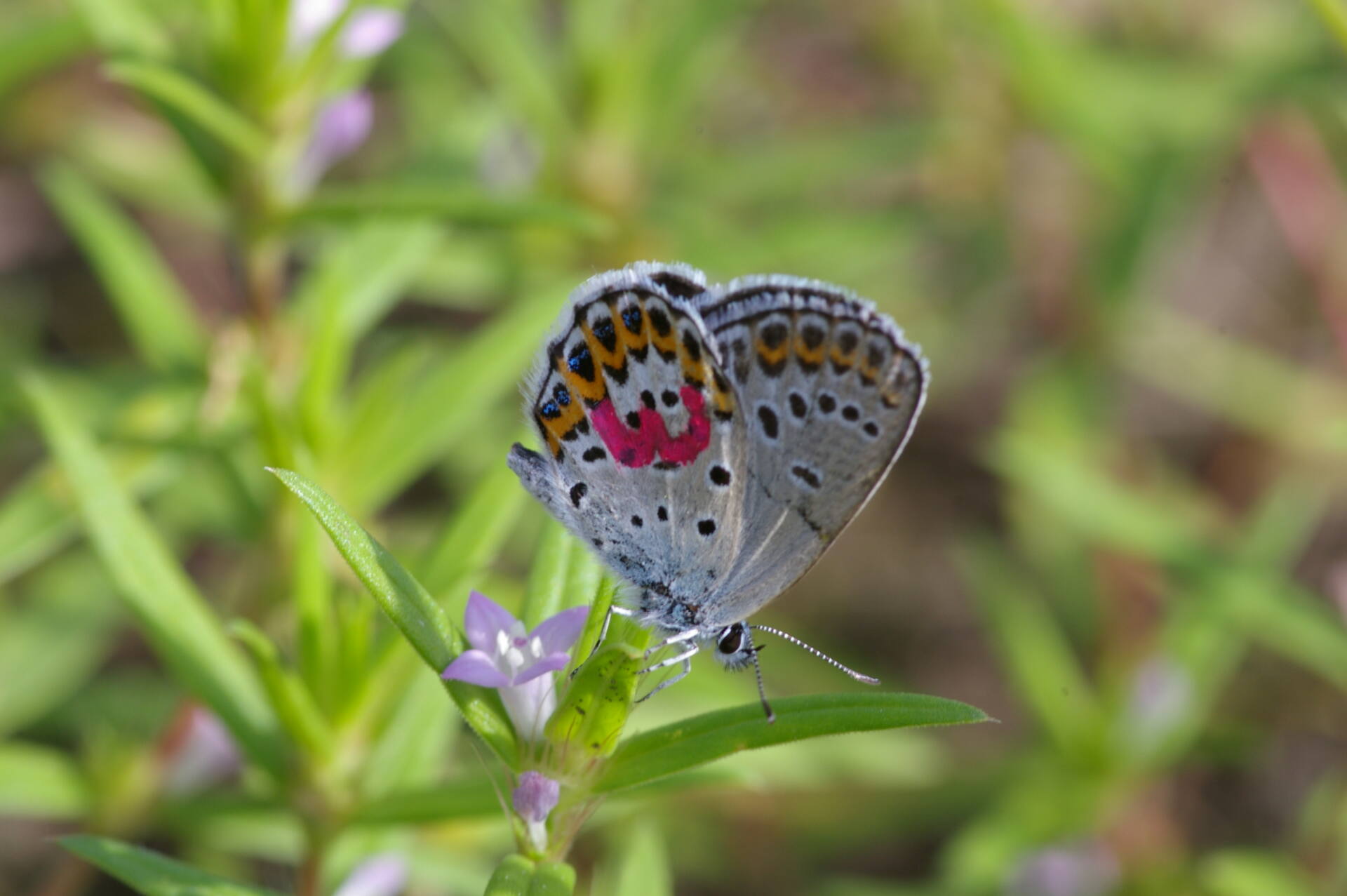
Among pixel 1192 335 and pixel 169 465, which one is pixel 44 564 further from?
pixel 1192 335

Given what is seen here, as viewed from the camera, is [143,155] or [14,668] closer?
[14,668]

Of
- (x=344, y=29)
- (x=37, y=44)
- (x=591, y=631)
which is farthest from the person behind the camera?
(x=37, y=44)

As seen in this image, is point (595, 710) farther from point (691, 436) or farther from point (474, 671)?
point (691, 436)

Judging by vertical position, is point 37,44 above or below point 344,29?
above

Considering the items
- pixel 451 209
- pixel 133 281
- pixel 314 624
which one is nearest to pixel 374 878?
pixel 314 624

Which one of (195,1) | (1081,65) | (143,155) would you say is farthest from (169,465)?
(1081,65)

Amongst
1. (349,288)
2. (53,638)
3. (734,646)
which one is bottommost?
(53,638)

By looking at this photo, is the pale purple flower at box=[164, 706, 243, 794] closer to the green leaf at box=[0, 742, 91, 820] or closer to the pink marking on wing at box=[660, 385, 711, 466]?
the green leaf at box=[0, 742, 91, 820]
